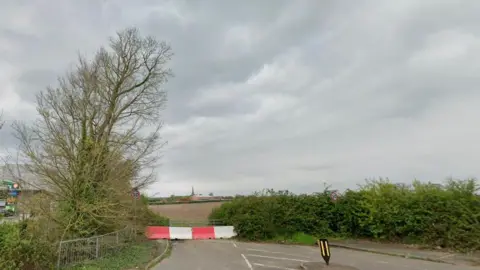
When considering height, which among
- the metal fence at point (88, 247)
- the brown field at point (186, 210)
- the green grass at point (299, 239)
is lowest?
the green grass at point (299, 239)

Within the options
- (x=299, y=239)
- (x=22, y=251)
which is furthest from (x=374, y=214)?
(x=22, y=251)

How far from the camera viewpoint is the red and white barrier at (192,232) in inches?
1164

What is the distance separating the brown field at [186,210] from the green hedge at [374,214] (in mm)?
3311

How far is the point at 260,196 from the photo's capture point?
97.5ft

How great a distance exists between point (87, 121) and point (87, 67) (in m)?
4.38

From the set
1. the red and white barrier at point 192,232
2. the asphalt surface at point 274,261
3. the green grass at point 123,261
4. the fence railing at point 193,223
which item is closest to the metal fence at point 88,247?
the green grass at point 123,261

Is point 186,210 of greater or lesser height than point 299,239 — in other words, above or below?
above

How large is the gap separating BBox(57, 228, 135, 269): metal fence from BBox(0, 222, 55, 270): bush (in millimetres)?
1222

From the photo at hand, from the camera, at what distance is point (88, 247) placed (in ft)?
52.2

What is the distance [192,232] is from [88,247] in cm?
1489

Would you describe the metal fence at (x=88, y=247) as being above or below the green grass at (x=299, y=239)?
above

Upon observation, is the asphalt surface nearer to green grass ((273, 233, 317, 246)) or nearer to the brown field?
green grass ((273, 233, 317, 246))

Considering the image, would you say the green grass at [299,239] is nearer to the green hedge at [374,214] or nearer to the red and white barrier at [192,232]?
the green hedge at [374,214]

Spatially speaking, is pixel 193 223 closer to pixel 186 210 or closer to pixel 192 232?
pixel 192 232
